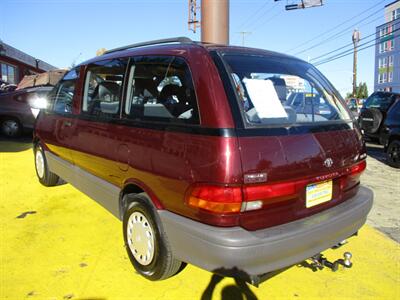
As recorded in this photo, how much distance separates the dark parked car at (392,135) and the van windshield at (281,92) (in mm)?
5592

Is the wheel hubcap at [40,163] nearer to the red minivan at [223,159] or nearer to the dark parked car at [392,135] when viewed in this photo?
the red minivan at [223,159]

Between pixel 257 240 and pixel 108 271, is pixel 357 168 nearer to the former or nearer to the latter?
pixel 257 240

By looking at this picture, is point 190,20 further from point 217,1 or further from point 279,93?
point 279,93

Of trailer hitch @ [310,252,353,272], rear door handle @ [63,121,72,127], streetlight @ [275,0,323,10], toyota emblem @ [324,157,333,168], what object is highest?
streetlight @ [275,0,323,10]

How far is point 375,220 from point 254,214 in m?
3.01

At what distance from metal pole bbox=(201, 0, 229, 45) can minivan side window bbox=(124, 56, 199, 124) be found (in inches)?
190

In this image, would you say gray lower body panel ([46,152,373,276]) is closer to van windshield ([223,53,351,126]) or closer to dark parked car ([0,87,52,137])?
van windshield ([223,53,351,126])

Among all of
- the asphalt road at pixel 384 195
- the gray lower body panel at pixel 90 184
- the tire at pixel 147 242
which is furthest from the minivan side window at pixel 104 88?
the asphalt road at pixel 384 195

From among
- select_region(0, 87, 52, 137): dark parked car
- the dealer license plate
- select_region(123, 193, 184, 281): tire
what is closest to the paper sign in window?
the dealer license plate

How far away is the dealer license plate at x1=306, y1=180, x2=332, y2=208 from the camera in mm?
2704

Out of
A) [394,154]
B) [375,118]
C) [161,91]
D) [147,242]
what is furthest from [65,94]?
[375,118]

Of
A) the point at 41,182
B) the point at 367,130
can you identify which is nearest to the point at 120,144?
the point at 41,182

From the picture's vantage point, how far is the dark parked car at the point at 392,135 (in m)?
8.18

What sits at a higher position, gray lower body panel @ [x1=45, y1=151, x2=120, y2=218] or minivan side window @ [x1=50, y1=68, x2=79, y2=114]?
minivan side window @ [x1=50, y1=68, x2=79, y2=114]
